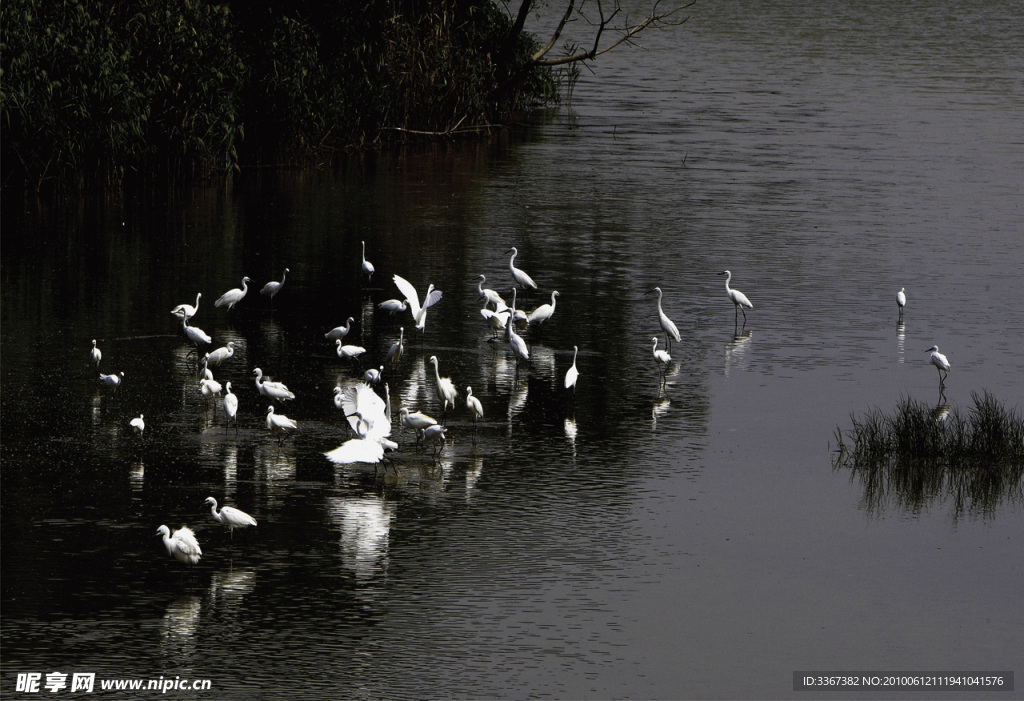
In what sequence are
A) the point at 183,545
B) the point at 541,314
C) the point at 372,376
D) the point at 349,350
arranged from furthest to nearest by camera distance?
the point at 541,314 → the point at 349,350 → the point at 372,376 → the point at 183,545

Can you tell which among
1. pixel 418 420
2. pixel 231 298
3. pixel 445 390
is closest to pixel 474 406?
pixel 445 390

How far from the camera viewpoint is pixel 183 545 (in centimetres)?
1095

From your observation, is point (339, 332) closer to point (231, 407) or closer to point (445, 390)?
point (445, 390)

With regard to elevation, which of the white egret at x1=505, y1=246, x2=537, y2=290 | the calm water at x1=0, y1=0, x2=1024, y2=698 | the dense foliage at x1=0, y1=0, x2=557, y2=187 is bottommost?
the calm water at x1=0, y1=0, x2=1024, y2=698

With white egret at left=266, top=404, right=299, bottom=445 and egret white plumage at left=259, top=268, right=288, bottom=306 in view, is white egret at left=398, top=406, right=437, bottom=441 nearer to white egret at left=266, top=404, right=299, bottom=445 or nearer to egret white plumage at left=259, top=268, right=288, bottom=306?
white egret at left=266, top=404, right=299, bottom=445

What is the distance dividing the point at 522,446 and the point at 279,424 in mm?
2193

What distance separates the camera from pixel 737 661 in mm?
9914

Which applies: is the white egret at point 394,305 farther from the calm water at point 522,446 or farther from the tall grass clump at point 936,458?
the tall grass clump at point 936,458

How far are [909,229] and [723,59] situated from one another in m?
35.8

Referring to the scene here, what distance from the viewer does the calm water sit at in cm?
1002

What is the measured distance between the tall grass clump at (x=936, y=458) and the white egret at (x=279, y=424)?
16.1 ft

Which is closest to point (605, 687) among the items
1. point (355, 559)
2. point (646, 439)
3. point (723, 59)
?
point (355, 559)

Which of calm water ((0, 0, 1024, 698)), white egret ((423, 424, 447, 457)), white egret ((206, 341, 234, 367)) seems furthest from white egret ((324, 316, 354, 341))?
white egret ((423, 424, 447, 457))

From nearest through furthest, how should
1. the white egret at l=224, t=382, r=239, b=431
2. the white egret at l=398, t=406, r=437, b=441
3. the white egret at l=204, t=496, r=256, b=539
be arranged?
the white egret at l=204, t=496, r=256, b=539 < the white egret at l=398, t=406, r=437, b=441 < the white egret at l=224, t=382, r=239, b=431
